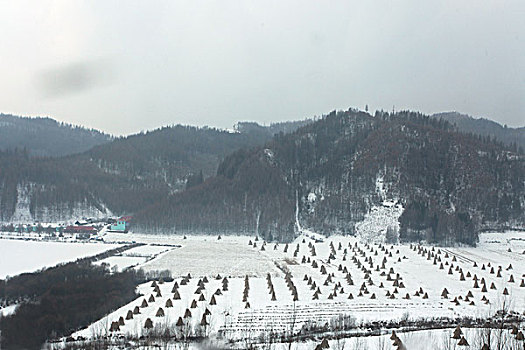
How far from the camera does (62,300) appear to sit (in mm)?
39062

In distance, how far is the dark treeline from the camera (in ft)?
101

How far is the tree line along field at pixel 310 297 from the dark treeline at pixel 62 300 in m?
1.72

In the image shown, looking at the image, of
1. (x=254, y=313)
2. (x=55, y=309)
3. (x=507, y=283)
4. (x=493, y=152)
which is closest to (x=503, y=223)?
(x=493, y=152)

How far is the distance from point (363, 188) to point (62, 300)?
2996 inches

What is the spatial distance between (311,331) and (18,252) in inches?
2221

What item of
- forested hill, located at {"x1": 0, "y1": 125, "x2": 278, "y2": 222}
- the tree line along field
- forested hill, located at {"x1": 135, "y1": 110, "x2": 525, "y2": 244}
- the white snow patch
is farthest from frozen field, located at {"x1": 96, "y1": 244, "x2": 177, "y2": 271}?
forested hill, located at {"x1": 0, "y1": 125, "x2": 278, "y2": 222}

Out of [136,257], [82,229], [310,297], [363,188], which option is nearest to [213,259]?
[136,257]

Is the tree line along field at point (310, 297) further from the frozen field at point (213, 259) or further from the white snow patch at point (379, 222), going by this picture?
the white snow patch at point (379, 222)

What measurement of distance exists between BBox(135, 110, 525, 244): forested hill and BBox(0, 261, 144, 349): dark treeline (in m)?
49.0

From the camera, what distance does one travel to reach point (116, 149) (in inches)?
7264

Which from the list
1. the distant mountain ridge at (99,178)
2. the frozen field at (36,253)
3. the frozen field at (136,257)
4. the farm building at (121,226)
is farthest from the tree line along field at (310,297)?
the distant mountain ridge at (99,178)

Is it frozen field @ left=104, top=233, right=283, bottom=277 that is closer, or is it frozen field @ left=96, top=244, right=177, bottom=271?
frozen field @ left=104, top=233, right=283, bottom=277

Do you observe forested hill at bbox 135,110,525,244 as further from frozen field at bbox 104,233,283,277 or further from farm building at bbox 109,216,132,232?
frozen field at bbox 104,233,283,277

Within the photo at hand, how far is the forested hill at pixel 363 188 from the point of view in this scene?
98.5 meters
